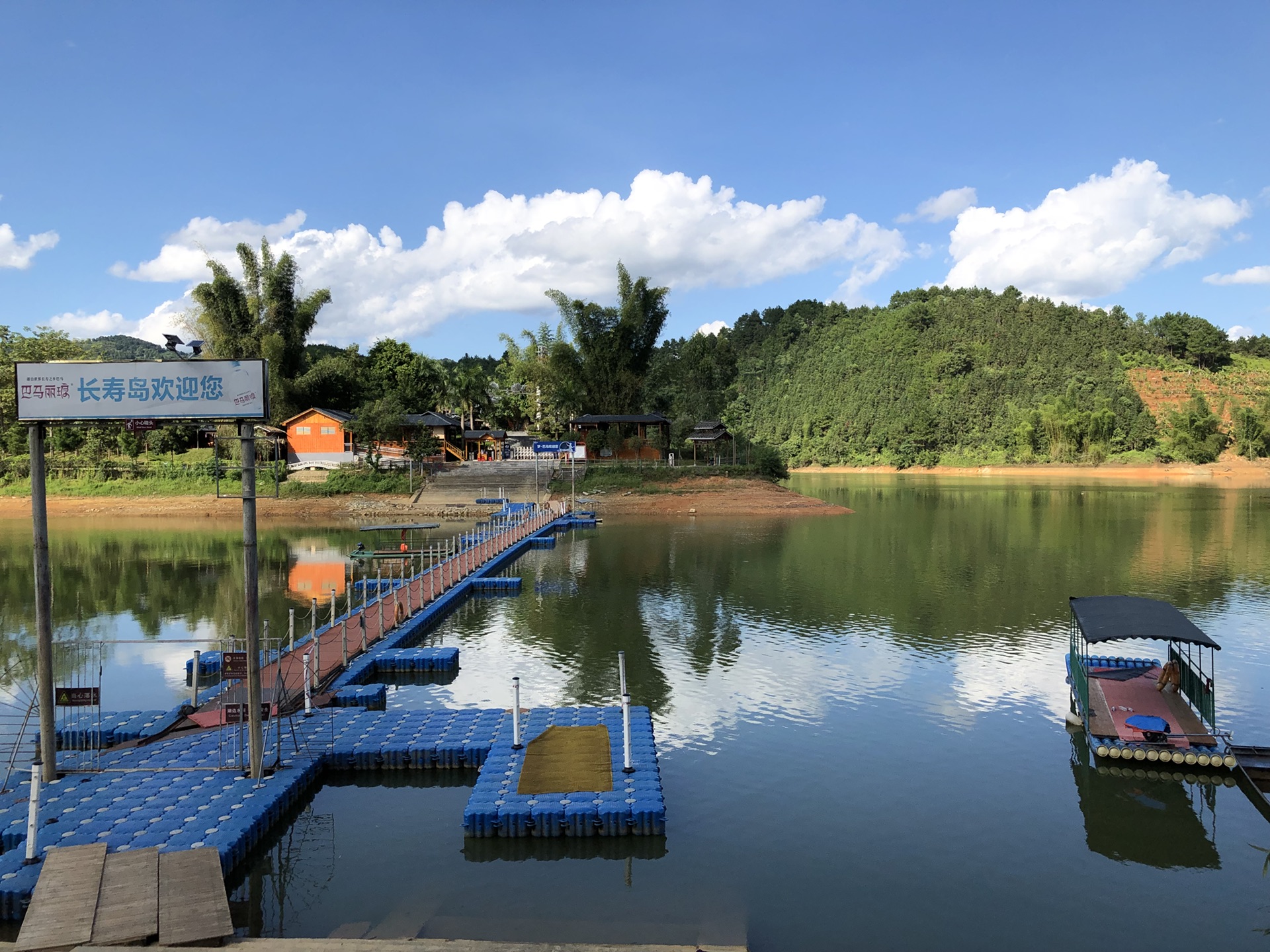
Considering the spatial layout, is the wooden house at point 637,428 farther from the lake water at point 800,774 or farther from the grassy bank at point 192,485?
the lake water at point 800,774

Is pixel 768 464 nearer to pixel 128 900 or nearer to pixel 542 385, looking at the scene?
pixel 542 385

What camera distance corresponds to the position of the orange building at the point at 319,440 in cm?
6066

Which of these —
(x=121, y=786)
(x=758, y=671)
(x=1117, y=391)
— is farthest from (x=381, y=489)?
(x=1117, y=391)

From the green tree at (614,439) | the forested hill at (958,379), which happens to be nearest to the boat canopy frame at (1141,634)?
the green tree at (614,439)

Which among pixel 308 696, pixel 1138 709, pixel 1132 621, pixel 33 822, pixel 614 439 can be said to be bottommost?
pixel 1138 709

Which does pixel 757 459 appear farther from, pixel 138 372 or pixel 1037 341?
pixel 1037 341

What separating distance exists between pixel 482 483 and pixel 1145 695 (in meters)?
46.3

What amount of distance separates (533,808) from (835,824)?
3.93 m

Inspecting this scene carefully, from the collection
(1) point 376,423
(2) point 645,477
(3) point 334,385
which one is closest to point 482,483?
(1) point 376,423

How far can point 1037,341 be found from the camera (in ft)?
423

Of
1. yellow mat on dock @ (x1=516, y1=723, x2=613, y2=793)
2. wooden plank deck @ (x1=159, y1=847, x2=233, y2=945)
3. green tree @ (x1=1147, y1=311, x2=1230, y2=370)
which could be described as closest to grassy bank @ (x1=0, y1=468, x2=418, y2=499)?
yellow mat on dock @ (x1=516, y1=723, x2=613, y2=793)

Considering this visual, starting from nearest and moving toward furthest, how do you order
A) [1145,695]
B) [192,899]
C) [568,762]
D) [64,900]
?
[64,900] → [192,899] → [568,762] → [1145,695]

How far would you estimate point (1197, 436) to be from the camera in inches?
3735

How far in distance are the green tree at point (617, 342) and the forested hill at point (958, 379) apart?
1054 inches
